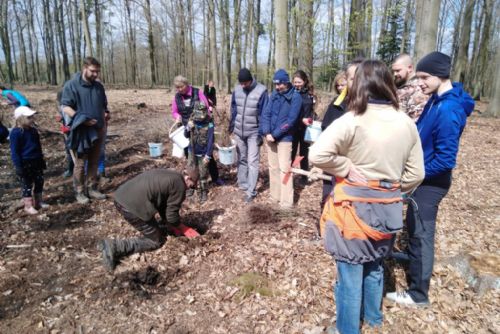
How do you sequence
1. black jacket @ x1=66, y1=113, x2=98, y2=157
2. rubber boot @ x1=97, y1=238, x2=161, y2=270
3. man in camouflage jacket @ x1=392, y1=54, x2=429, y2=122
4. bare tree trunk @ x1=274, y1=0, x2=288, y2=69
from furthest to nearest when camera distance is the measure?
1. bare tree trunk @ x1=274, y1=0, x2=288, y2=69
2. black jacket @ x1=66, y1=113, x2=98, y2=157
3. rubber boot @ x1=97, y1=238, x2=161, y2=270
4. man in camouflage jacket @ x1=392, y1=54, x2=429, y2=122

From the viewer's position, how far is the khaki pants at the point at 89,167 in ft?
17.2

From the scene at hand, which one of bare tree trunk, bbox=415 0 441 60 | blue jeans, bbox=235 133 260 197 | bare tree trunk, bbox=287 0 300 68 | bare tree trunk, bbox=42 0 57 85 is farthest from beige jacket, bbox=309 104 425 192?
bare tree trunk, bbox=42 0 57 85

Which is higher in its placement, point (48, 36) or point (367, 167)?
point (48, 36)

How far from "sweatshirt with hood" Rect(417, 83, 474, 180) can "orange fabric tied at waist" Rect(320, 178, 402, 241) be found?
621 millimetres

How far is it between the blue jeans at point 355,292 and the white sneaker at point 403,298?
41 centimetres

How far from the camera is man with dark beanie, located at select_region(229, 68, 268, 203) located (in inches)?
199

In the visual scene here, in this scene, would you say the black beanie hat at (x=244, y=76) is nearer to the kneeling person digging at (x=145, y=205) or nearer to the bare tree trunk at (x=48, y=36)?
the kneeling person digging at (x=145, y=205)

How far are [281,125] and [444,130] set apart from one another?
247cm

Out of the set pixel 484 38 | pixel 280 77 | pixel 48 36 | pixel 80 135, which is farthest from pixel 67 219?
pixel 48 36

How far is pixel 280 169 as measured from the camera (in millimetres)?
5059

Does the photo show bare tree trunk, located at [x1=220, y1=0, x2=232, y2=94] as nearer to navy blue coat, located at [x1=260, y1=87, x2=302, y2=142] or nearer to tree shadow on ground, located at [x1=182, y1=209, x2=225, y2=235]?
navy blue coat, located at [x1=260, y1=87, x2=302, y2=142]

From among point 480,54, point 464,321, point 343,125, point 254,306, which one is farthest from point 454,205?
point 480,54

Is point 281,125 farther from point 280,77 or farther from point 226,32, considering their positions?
point 226,32

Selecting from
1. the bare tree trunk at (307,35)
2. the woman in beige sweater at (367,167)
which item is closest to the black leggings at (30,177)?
the woman in beige sweater at (367,167)
